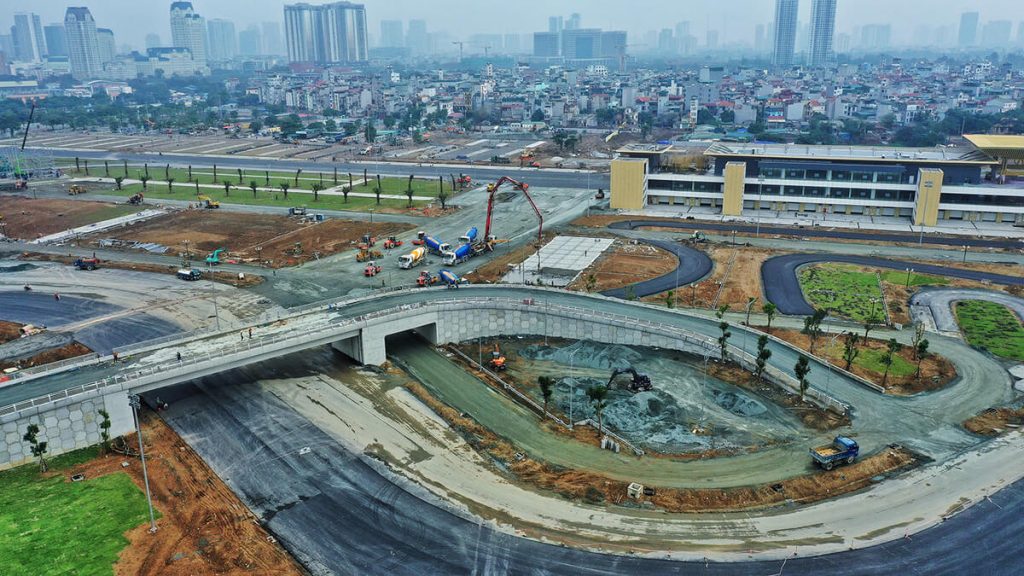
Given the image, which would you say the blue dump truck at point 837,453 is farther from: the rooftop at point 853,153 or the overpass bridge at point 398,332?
the rooftop at point 853,153

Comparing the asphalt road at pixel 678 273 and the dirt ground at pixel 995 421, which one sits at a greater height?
the asphalt road at pixel 678 273

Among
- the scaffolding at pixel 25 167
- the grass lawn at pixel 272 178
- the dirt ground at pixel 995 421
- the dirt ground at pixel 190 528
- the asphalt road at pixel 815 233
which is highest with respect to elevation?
the scaffolding at pixel 25 167

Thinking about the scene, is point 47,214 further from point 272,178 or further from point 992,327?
point 992,327

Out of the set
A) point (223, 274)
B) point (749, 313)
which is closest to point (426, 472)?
point (749, 313)

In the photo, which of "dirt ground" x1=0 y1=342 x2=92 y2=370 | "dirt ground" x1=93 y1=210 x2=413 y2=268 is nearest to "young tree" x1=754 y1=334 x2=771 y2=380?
"dirt ground" x1=0 y1=342 x2=92 y2=370

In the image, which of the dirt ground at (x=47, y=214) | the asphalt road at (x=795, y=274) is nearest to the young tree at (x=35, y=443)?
the asphalt road at (x=795, y=274)
